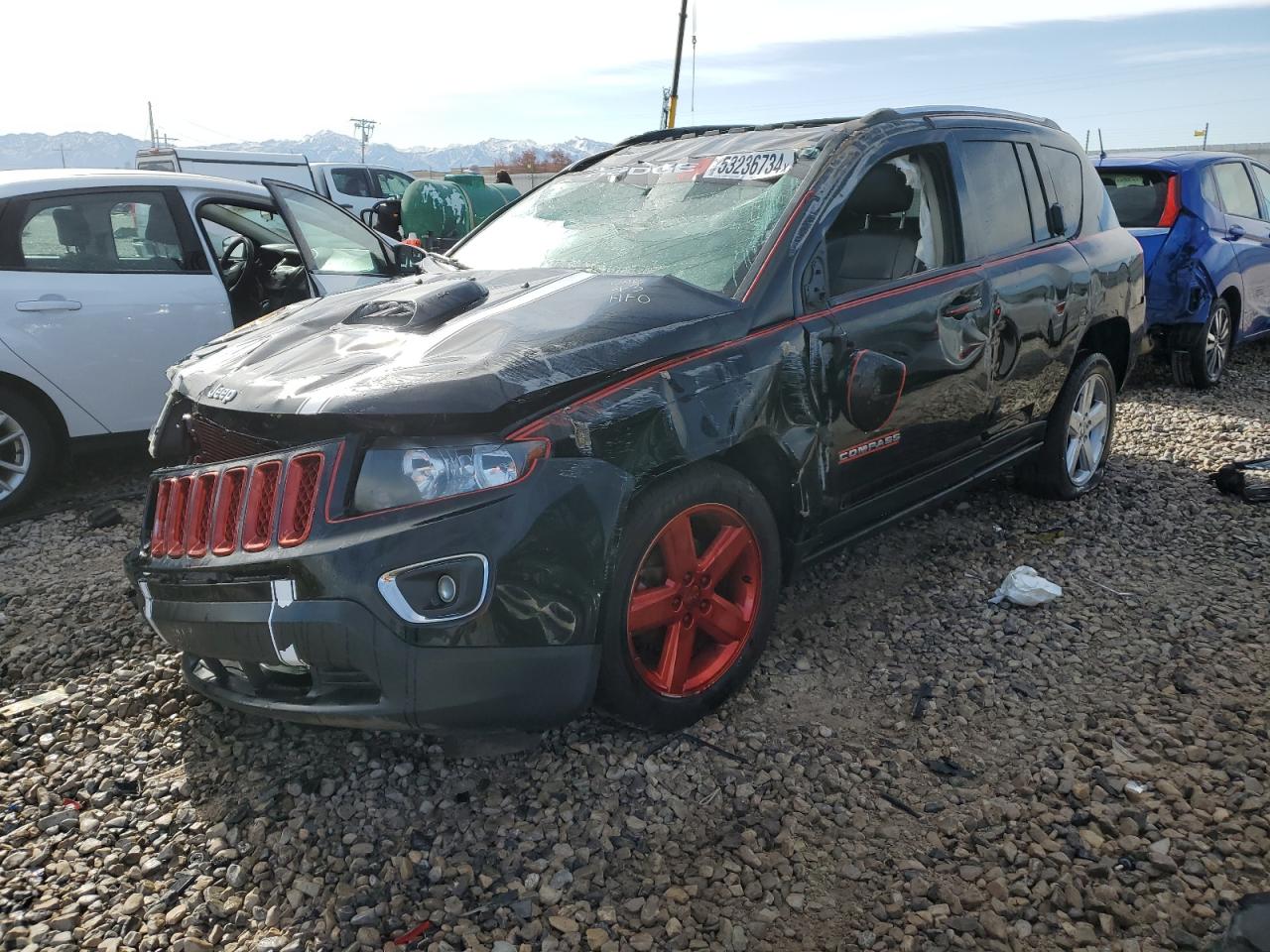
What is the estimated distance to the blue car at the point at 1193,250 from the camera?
6.89 m

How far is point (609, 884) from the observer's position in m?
2.32

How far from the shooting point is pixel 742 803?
2.59 meters

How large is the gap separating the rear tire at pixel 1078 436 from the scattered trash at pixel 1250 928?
8.94 feet

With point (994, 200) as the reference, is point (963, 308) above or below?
below

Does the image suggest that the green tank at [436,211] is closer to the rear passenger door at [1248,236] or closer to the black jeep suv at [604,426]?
the rear passenger door at [1248,236]

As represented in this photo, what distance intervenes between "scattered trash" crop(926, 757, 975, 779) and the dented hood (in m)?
1.37

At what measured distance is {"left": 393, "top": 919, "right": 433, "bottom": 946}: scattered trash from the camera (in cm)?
217

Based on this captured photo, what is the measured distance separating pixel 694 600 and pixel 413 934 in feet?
3.76

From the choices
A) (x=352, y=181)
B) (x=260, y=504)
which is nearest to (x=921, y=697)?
(x=260, y=504)

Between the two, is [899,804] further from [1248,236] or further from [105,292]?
[1248,236]

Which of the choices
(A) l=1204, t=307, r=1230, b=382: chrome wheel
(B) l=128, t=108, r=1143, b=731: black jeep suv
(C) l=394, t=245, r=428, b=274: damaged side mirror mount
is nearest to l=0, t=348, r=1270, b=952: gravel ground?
(B) l=128, t=108, r=1143, b=731: black jeep suv

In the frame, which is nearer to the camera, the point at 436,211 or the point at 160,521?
the point at 160,521

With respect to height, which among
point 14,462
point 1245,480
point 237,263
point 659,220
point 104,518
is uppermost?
point 659,220

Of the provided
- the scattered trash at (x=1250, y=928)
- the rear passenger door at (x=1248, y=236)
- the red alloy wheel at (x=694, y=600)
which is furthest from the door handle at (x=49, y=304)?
the rear passenger door at (x=1248, y=236)
